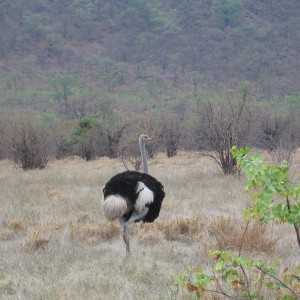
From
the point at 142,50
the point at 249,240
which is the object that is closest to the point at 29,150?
the point at 249,240

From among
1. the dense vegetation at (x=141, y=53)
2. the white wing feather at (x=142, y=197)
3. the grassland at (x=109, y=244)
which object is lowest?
the dense vegetation at (x=141, y=53)

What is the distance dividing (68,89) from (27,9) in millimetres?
30461

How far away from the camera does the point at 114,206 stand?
5.59 metres

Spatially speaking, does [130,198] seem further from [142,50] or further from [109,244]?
[142,50]

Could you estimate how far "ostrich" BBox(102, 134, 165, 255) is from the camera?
5637 mm

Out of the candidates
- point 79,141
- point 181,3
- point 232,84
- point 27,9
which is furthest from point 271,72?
point 79,141

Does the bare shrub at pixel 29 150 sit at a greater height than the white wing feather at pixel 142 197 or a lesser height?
lesser

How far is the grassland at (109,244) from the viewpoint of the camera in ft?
15.0

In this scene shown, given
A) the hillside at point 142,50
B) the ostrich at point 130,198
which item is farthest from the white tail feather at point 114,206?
the hillside at point 142,50

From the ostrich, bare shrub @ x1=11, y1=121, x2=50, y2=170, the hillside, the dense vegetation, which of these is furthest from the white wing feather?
the hillside

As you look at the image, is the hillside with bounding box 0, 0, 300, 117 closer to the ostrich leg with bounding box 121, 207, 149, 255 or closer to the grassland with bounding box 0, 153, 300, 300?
the grassland with bounding box 0, 153, 300, 300

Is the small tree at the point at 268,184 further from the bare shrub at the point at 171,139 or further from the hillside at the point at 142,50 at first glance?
the hillside at the point at 142,50

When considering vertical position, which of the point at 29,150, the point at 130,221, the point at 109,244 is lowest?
the point at 29,150

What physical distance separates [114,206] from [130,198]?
0.93 ft
